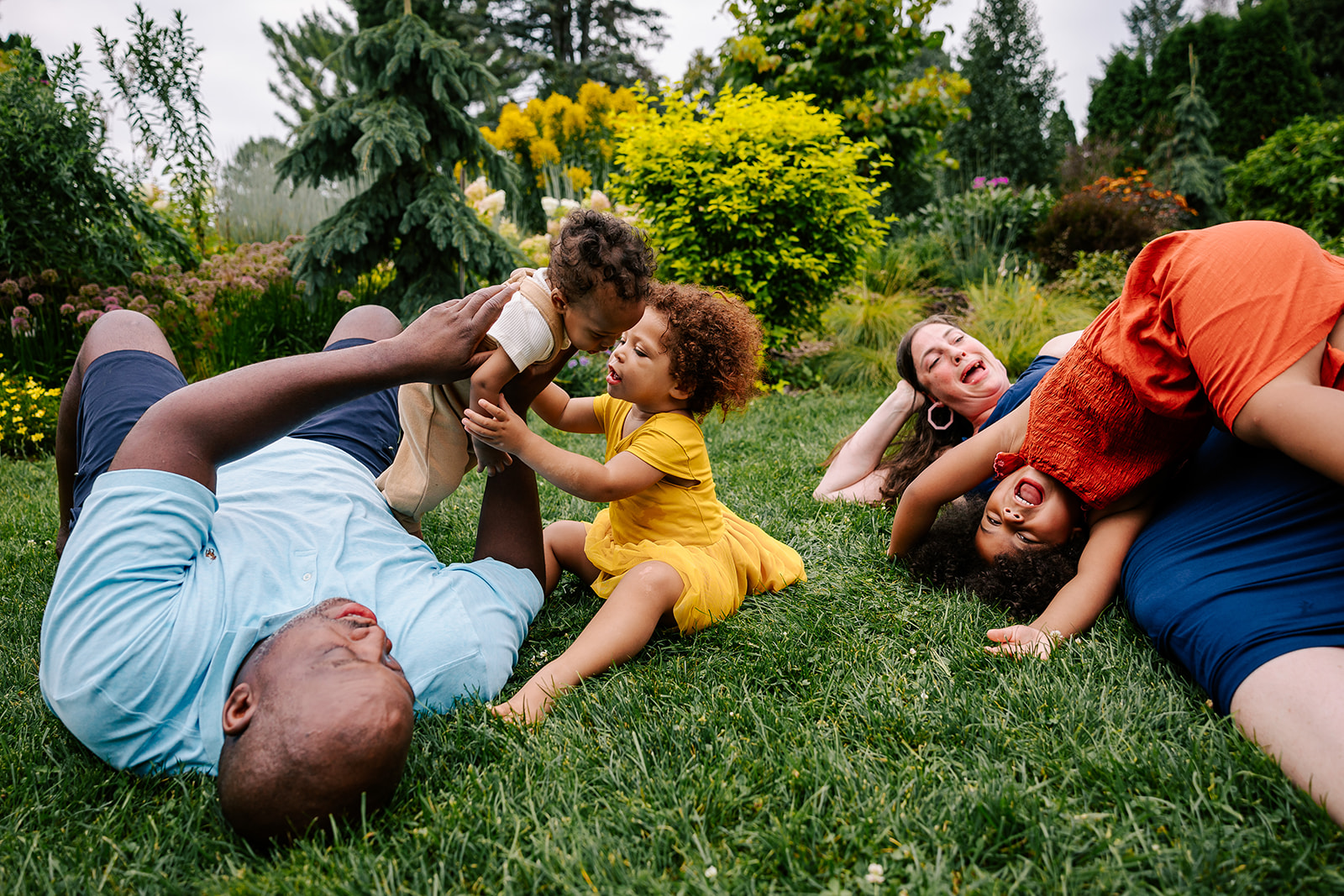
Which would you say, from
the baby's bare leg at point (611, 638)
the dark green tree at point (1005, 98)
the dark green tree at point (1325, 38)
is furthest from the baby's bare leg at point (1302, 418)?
the dark green tree at point (1325, 38)

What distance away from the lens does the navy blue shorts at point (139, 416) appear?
6.94 ft

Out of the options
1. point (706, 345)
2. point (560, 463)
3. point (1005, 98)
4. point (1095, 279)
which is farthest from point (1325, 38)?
point (560, 463)

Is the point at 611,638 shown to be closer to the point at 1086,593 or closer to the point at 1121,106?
the point at 1086,593

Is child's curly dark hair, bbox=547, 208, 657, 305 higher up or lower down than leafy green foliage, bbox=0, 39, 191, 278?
lower down

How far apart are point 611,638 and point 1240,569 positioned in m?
1.63

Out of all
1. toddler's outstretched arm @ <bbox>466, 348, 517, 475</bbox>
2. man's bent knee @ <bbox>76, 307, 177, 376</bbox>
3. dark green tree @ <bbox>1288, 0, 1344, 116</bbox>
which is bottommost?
toddler's outstretched arm @ <bbox>466, 348, 517, 475</bbox>

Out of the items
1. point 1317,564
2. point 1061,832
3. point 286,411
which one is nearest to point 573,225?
point 286,411

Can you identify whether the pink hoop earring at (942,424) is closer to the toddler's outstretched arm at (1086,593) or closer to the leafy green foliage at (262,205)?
the toddler's outstretched arm at (1086,593)

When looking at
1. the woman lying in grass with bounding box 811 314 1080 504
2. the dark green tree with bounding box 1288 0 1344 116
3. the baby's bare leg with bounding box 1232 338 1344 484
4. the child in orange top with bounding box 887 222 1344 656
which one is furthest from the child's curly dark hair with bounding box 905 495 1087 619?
the dark green tree with bounding box 1288 0 1344 116

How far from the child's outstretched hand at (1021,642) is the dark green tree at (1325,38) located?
2608 centimetres

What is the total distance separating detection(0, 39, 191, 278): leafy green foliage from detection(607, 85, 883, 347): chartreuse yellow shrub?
14.0 feet

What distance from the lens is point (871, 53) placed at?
9.29m

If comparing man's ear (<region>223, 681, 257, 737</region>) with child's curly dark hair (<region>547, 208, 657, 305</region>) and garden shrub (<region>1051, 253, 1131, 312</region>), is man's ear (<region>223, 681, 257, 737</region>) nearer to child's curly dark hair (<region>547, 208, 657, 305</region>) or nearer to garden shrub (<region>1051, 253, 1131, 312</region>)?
child's curly dark hair (<region>547, 208, 657, 305</region>)

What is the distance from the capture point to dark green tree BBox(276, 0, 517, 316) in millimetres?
6094
